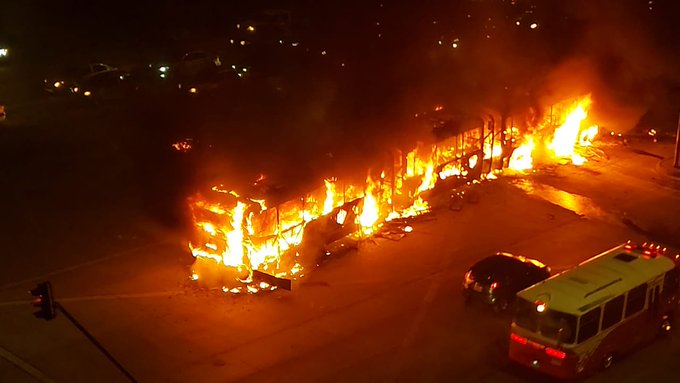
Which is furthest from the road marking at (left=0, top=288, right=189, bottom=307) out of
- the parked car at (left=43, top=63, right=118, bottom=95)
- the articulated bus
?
the parked car at (left=43, top=63, right=118, bottom=95)

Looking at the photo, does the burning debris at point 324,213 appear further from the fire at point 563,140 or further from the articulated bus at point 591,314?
the articulated bus at point 591,314

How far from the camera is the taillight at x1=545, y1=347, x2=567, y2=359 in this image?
47.1ft

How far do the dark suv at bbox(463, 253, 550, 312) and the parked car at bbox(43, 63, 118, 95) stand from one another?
2596 centimetres

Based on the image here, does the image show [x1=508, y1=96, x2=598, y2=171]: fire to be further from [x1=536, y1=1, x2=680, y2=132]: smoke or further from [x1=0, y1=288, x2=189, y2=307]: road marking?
[x1=0, y1=288, x2=189, y2=307]: road marking

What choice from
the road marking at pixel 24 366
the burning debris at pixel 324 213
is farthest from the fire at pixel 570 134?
the road marking at pixel 24 366

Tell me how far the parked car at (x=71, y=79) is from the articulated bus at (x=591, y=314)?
2892 centimetres

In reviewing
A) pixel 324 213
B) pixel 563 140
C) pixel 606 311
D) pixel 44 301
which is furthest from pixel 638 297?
pixel 563 140

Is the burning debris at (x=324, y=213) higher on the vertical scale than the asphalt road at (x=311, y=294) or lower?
higher

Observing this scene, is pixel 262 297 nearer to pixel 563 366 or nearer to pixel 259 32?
pixel 563 366

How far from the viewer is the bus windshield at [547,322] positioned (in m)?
14.2

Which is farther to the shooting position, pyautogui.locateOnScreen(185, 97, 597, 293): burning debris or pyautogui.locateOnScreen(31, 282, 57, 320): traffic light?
pyautogui.locateOnScreen(185, 97, 597, 293): burning debris

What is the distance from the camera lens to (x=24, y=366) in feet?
53.5

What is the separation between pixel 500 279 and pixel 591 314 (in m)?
3.74

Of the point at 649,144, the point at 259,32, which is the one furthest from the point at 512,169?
the point at 259,32
